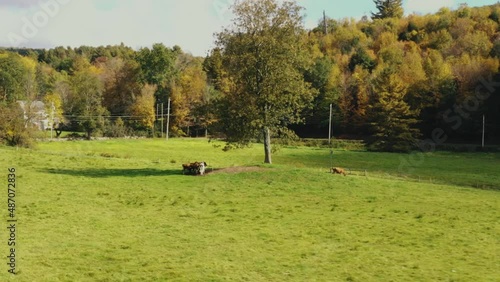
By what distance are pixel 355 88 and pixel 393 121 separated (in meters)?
25.1

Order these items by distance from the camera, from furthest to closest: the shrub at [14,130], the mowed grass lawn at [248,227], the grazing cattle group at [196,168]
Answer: the shrub at [14,130] < the grazing cattle group at [196,168] < the mowed grass lawn at [248,227]

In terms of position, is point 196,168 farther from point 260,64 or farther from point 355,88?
point 355,88

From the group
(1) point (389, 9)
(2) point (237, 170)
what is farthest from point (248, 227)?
(1) point (389, 9)

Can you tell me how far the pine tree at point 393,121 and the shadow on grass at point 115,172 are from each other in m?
46.5

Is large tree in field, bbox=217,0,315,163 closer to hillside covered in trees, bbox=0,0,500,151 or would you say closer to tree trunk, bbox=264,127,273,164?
tree trunk, bbox=264,127,273,164

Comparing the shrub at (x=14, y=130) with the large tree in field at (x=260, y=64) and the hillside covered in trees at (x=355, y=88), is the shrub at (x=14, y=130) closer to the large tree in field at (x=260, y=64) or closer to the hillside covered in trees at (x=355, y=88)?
the hillside covered in trees at (x=355, y=88)

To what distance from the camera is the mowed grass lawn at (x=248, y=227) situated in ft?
43.0

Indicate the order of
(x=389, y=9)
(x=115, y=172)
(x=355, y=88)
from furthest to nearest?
(x=389, y=9), (x=355, y=88), (x=115, y=172)

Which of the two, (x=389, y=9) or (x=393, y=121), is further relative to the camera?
(x=389, y=9)

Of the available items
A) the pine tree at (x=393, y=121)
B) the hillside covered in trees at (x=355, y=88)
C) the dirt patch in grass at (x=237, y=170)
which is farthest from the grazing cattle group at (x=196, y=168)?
the pine tree at (x=393, y=121)

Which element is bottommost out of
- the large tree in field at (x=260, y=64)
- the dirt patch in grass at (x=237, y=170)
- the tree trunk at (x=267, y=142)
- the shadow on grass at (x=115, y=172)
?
the shadow on grass at (x=115, y=172)

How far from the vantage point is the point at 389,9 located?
553ft

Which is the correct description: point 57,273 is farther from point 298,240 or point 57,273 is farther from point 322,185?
point 322,185

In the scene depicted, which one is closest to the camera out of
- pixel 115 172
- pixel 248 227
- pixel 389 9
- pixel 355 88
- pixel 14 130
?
→ pixel 248 227
